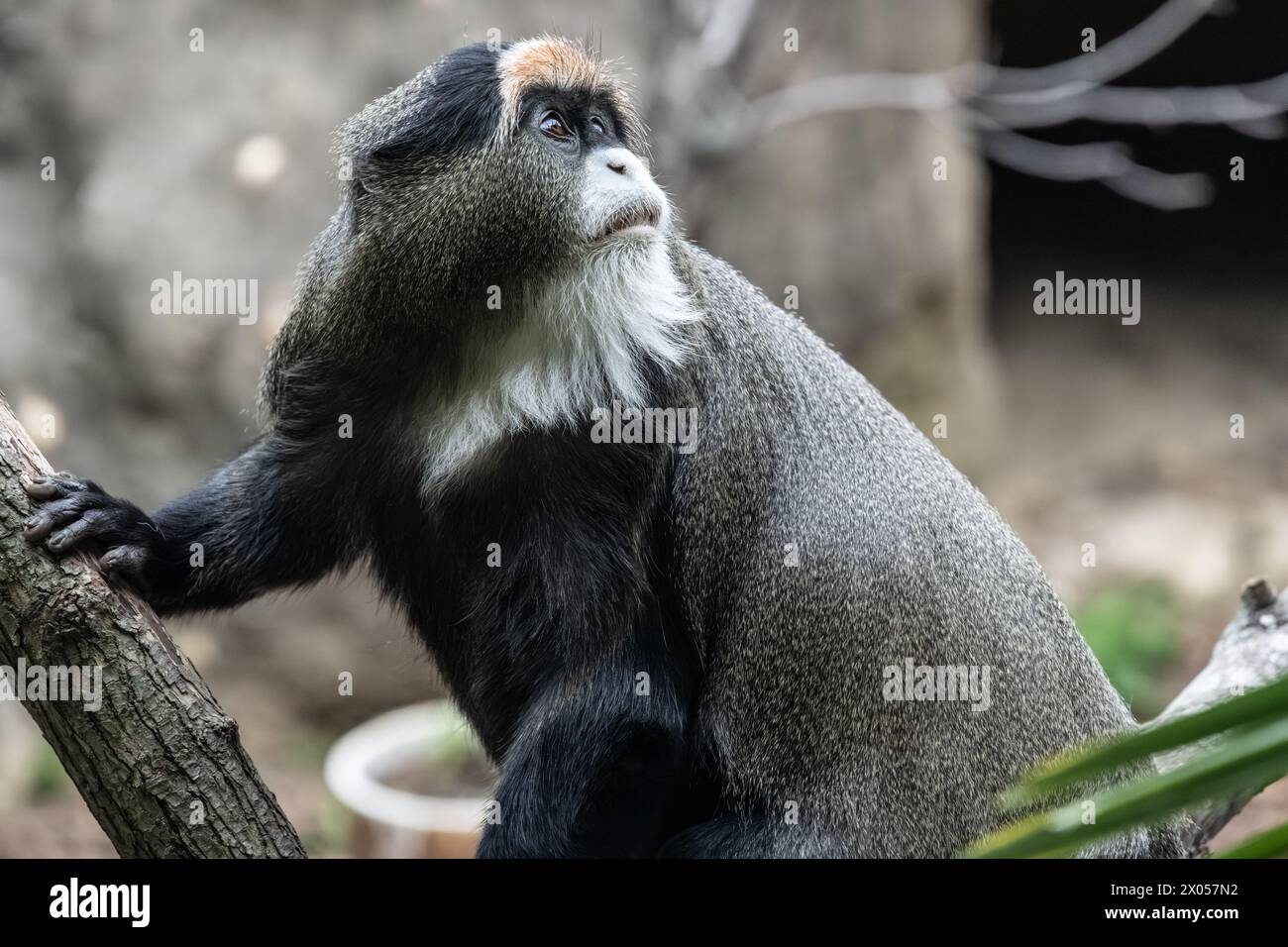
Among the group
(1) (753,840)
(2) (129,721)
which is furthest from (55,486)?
(1) (753,840)

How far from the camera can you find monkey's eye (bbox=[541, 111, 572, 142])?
3.45 meters

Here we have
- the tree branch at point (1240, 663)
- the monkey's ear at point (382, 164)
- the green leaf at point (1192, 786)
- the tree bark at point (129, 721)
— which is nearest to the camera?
the green leaf at point (1192, 786)

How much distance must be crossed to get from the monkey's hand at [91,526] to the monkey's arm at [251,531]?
12 centimetres

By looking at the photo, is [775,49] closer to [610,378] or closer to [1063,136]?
[1063,136]

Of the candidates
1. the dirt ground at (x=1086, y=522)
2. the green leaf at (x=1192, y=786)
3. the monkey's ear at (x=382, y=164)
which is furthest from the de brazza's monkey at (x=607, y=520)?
the dirt ground at (x=1086, y=522)

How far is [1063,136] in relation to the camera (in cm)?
1177

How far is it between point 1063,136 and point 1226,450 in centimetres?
317

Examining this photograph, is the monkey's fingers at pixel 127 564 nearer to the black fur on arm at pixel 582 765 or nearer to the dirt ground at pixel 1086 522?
the black fur on arm at pixel 582 765

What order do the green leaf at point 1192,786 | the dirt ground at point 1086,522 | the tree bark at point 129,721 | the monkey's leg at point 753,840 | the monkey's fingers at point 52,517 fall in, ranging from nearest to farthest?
the green leaf at point 1192,786
the tree bark at point 129,721
the monkey's fingers at point 52,517
the monkey's leg at point 753,840
the dirt ground at point 1086,522

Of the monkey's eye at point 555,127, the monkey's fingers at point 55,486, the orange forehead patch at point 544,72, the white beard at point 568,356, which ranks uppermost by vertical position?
the orange forehead patch at point 544,72

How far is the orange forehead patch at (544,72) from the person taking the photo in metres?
3.39

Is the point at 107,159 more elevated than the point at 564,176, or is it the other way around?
the point at 107,159

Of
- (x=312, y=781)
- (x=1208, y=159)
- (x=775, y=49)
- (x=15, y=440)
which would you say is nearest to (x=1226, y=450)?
(x=1208, y=159)

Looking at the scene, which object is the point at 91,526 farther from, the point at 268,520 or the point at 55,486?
the point at 268,520
